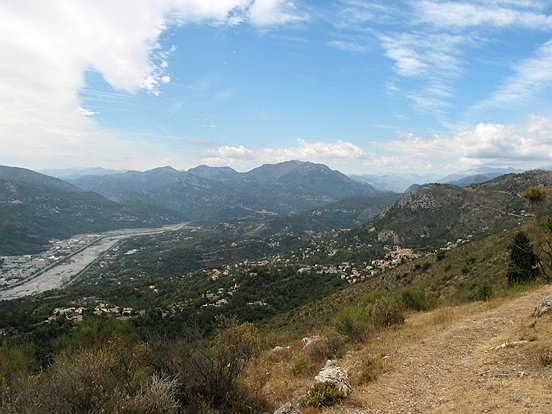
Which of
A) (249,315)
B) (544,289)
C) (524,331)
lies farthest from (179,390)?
(249,315)

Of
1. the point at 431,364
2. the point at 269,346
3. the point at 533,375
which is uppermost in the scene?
the point at 533,375

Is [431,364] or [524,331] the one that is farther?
[524,331]

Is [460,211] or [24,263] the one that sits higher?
[460,211]

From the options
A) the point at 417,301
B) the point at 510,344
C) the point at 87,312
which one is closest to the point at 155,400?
the point at 510,344

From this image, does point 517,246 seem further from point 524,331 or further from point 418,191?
point 418,191

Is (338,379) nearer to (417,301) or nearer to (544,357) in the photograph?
(544,357)

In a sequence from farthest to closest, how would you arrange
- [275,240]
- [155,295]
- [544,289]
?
[275,240]
[155,295]
[544,289]

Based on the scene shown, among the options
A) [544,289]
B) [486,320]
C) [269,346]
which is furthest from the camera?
[269,346]

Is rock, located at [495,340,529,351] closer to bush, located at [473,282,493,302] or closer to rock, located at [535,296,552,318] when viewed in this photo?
rock, located at [535,296,552,318]
